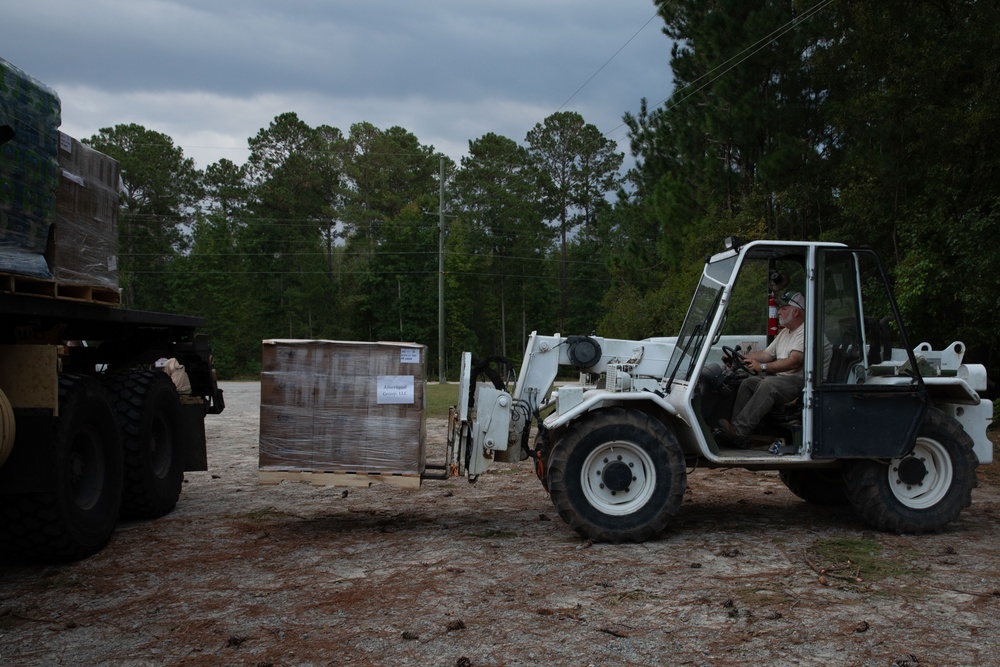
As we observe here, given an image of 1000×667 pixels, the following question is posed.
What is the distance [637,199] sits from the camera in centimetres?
4116

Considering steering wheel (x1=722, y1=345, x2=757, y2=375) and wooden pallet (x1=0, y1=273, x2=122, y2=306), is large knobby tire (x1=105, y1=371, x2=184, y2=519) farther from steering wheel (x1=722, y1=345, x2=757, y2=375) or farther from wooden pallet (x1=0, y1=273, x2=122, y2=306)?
steering wheel (x1=722, y1=345, x2=757, y2=375)

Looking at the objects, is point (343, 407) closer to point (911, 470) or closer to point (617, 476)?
point (617, 476)

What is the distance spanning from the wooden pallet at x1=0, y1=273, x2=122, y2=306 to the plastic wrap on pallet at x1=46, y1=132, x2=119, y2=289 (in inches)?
2.6

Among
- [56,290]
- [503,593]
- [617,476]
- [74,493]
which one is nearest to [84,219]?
[56,290]

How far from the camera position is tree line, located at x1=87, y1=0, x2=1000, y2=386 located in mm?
15578

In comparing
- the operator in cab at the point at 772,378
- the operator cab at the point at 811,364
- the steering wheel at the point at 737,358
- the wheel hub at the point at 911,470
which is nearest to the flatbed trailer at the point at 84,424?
the operator cab at the point at 811,364

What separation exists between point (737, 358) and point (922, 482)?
1.83 meters

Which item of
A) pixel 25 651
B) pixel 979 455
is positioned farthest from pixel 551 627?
pixel 979 455

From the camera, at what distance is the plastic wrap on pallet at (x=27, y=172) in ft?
18.4

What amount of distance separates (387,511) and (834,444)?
13.8ft

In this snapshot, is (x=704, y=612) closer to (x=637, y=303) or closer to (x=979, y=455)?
(x=979, y=455)

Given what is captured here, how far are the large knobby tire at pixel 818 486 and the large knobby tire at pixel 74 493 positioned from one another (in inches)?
245

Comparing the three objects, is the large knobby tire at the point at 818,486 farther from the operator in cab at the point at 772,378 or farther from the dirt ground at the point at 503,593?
the operator in cab at the point at 772,378

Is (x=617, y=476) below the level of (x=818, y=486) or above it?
above
